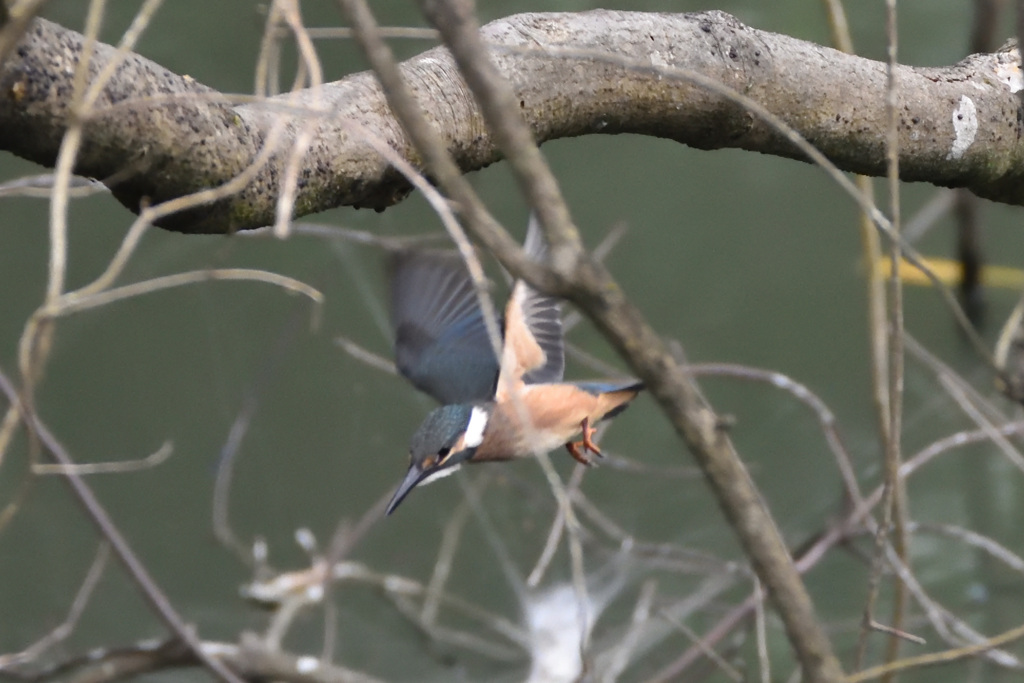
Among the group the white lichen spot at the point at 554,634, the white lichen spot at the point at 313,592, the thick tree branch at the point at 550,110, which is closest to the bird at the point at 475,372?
the thick tree branch at the point at 550,110

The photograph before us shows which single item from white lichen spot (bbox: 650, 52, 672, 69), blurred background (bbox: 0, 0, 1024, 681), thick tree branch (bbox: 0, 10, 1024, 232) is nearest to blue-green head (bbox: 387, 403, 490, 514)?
thick tree branch (bbox: 0, 10, 1024, 232)

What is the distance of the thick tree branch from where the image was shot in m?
0.64

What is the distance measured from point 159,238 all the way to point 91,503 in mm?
944

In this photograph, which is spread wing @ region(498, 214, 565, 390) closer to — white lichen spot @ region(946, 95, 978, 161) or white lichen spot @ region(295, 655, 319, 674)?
white lichen spot @ region(946, 95, 978, 161)

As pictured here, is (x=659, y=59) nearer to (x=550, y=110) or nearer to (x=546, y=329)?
(x=550, y=110)

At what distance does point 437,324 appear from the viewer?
131 centimetres

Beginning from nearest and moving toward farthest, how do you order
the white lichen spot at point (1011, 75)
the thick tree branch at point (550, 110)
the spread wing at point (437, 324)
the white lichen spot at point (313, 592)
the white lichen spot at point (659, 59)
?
1. the thick tree branch at point (550, 110)
2. the white lichen spot at point (659, 59)
3. the white lichen spot at point (1011, 75)
4. the spread wing at point (437, 324)
5. the white lichen spot at point (313, 592)

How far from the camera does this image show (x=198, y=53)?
7.09 feet

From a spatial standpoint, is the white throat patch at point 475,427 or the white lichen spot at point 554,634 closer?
the white throat patch at point 475,427

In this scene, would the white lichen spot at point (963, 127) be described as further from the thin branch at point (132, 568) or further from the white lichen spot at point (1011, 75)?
the thin branch at point (132, 568)

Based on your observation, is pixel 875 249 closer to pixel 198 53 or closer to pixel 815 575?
pixel 198 53

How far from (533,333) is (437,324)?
0.13 meters

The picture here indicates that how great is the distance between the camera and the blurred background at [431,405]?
2.32 metres

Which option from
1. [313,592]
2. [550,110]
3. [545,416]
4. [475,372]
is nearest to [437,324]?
[475,372]
